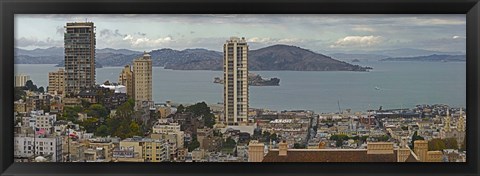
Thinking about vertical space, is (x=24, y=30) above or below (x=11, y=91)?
above

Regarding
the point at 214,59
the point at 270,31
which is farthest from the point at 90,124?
the point at 270,31

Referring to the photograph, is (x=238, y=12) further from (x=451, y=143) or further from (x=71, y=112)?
(x=451, y=143)

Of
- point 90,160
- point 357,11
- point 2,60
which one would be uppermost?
point 357,11

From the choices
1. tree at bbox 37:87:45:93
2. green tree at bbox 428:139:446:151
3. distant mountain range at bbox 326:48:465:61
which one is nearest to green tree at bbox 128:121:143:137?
tree at bbox 37:87:45:93

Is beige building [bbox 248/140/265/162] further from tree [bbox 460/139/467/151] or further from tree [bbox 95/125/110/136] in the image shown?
tree [bbox 460/139/467/151]

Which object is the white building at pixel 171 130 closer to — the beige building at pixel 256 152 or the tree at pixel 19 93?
the beige building at pixel 256 152

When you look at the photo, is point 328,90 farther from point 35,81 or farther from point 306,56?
point 35,81

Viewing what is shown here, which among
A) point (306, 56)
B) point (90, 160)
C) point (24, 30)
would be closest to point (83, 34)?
point (24, 30)
